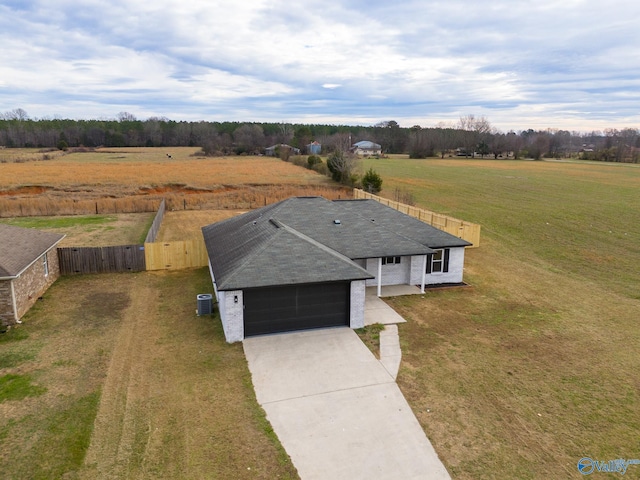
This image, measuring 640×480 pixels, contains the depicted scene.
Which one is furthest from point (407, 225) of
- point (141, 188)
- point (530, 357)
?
point (141, 188)

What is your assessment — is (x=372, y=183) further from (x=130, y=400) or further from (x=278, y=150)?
(x=278, y=150)

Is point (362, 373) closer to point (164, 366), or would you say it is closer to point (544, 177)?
point (164, 366)

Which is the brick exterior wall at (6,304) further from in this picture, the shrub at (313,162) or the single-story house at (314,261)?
the shrub at (313,162)

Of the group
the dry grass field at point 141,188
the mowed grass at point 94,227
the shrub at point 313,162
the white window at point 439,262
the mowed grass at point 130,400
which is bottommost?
the mowed grass at point 130,400

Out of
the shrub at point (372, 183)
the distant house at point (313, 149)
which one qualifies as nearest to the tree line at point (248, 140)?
the distant house at point (313, 149)

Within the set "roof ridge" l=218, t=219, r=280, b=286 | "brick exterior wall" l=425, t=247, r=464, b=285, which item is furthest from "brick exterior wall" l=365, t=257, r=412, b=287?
"roof ridge" l=218, t=219, r=280, b=286

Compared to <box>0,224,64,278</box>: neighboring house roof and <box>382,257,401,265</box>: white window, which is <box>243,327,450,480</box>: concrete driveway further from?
<box>0,224,64,278</box>: neighboring house roof

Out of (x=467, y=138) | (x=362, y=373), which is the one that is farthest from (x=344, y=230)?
(x=467, y=138)

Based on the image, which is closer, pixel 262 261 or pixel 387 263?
pixel 262 261
